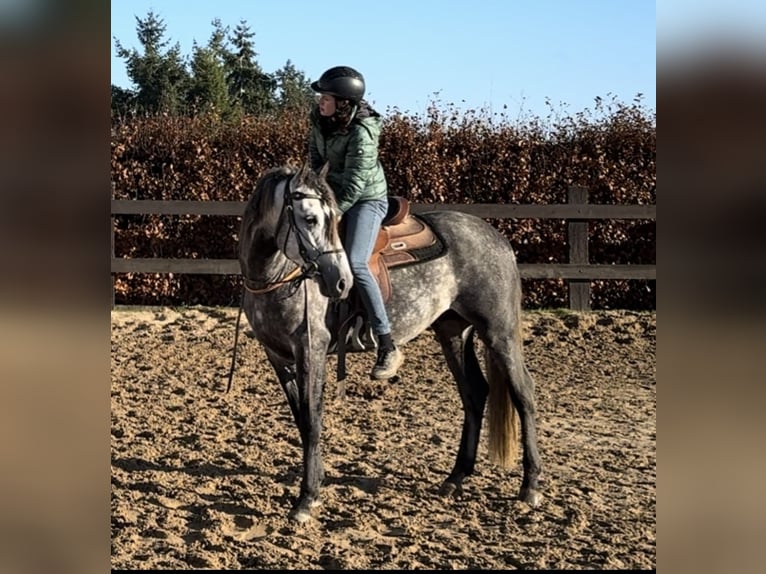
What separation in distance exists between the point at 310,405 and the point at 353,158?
1.28m

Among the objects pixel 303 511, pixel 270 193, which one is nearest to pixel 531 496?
pixel 303 511

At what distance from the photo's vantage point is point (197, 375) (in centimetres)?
732

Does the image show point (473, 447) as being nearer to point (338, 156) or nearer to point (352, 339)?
point (352, 339)

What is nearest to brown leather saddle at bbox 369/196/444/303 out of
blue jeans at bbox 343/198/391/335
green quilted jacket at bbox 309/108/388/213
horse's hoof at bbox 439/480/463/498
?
blue jeans at bbox 343/198/391/335

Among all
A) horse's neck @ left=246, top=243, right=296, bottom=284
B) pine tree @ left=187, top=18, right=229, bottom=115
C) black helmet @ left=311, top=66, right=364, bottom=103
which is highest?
pine tree @ left=187, top=18, right=229, bottom=115

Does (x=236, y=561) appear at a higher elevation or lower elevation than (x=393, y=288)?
lower

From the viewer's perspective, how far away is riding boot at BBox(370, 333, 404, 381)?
421 centimetres

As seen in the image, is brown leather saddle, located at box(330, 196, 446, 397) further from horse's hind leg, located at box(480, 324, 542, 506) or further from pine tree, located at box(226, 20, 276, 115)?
pine tree, located at box(226, 20, 276, 115)

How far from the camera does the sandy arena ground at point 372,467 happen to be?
358 cm

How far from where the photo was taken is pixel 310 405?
161 inches

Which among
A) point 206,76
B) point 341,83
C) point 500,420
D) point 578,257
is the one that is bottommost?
point 500,420

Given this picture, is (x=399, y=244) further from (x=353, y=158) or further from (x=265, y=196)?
(x=265, y=196)

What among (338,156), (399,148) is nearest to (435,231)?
(338,156)
